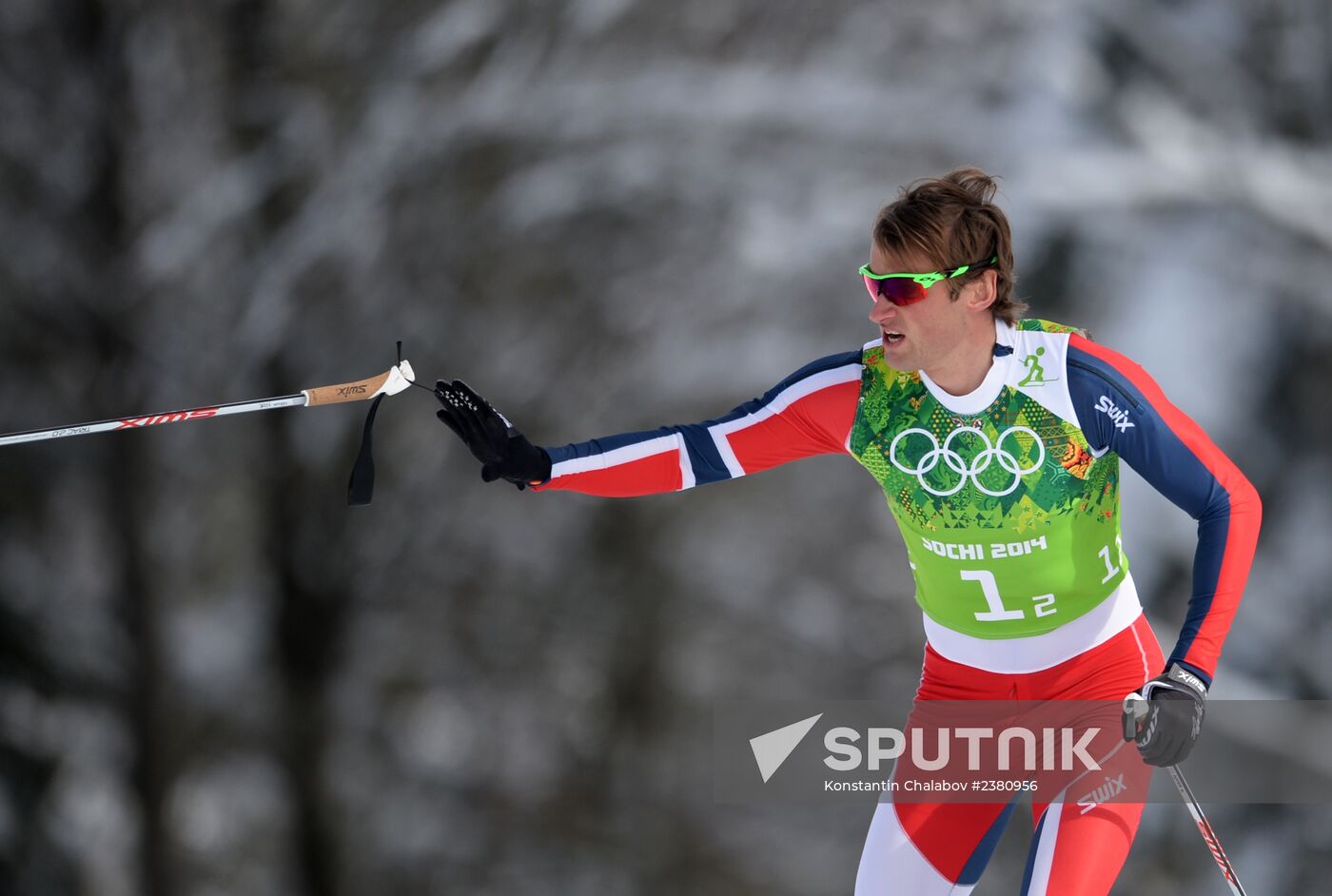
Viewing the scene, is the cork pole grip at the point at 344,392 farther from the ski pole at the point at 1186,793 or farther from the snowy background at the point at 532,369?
the snowy background at the point at 532,369

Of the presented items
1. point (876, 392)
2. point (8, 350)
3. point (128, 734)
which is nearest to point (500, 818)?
point (128, 734)

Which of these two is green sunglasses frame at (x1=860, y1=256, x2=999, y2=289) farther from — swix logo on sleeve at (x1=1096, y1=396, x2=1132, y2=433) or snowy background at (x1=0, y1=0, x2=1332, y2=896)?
snowy background at (x1=0, y1=0, x2=1332, y2=896)

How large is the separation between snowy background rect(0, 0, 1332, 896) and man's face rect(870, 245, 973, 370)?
5.81ft

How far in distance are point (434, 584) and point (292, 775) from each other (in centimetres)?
83

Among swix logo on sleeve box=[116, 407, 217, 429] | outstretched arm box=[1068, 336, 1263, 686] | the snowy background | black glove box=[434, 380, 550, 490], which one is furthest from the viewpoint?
the snowy background

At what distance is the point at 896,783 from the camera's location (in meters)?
2.10

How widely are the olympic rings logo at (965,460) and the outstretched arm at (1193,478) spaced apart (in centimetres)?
11

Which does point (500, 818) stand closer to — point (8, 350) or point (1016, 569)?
point (8, 350)

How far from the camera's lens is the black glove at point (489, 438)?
2.10m

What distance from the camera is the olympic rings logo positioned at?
2.01 m

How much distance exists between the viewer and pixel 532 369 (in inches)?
155

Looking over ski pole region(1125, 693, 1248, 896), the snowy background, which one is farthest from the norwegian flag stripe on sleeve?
the snowy background

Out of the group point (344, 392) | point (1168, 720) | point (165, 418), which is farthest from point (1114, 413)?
point (165, 418)

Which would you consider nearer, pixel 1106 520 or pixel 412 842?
pixel 1106 520
